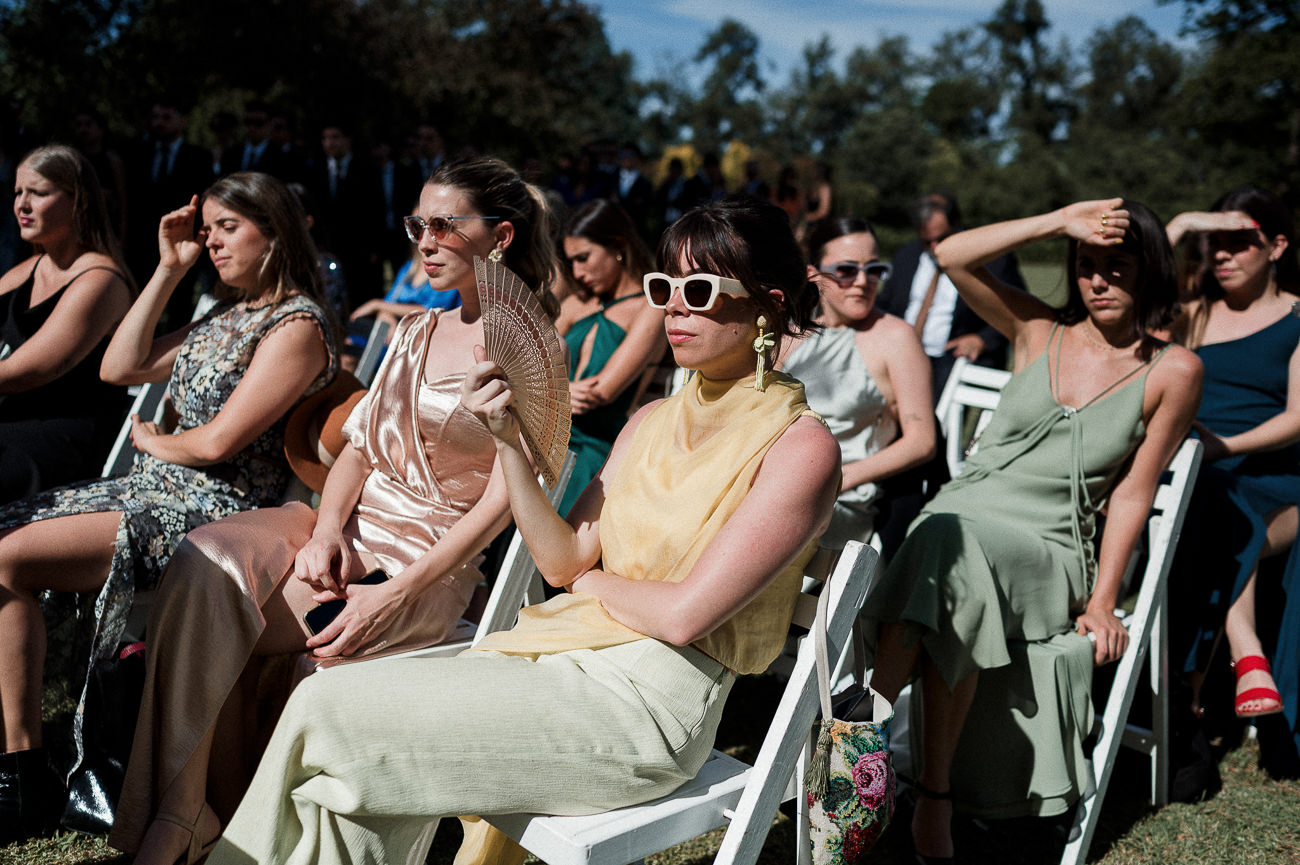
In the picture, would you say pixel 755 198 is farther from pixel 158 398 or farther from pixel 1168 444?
pixel 158 398

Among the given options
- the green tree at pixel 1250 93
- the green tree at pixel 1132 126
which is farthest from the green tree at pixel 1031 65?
the green tree at pixel 1250 93

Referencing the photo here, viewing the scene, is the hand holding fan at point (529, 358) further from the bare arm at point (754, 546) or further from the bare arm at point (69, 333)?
the bare arm at point (69, 333)

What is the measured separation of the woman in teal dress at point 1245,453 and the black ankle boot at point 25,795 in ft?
12.3

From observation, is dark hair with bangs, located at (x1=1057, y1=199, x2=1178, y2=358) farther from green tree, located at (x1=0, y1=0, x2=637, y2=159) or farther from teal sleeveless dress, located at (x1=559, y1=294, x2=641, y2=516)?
green tree, located at (x1=0, y1=0, x2=637, y2=159)

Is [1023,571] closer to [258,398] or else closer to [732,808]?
[732,808]

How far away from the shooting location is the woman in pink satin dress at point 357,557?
2715 millimetres

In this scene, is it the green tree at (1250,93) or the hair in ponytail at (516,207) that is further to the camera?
the green tree at (1250,93)

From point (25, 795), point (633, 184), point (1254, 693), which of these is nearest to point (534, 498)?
point (25, 795)

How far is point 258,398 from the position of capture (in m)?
3.23

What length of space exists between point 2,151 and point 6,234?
9.19 ft

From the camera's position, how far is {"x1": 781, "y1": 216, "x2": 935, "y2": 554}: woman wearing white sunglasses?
387cm

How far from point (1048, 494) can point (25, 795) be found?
3180mm

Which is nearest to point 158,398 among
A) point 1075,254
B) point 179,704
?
point 179,704

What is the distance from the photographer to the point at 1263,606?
13.3 ft
